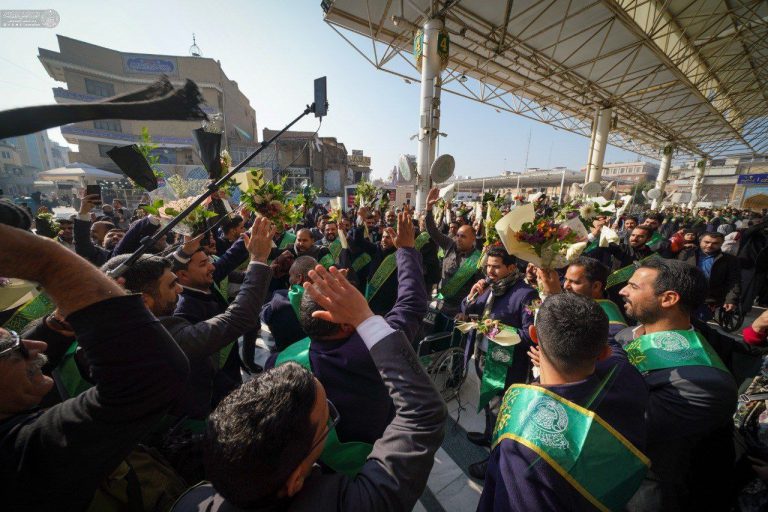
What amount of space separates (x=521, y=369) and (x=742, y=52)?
56.4 ft

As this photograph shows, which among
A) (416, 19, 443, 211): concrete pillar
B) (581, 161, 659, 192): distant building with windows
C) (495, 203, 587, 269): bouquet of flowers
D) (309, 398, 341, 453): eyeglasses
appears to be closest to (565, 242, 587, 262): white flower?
(495, 203, 587, 269): bouquet of flowers

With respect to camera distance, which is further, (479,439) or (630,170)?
(630,170)

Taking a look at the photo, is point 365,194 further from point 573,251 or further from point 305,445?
point 305,445

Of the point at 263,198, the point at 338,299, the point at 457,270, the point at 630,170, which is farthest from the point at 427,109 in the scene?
the point at 630,170

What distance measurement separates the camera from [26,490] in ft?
2.47

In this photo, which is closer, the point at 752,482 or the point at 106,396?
the point at 106,396

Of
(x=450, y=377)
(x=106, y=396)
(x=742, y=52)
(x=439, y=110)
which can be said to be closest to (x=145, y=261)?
(x=106, y=396)

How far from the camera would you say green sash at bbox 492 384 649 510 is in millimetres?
1179

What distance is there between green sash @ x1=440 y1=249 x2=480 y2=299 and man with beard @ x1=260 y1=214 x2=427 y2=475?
268cm

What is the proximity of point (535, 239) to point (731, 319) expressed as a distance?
5203 millimetres

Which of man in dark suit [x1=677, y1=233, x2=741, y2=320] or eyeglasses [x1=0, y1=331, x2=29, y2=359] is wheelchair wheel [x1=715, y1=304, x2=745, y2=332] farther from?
eyeglasses [x1=0, y1=331, x2=29, y2=359]

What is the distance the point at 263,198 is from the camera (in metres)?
3.07

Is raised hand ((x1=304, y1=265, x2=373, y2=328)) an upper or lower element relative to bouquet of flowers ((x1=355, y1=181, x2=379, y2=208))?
lower

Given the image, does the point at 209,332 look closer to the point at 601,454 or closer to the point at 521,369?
the point at 601,454
